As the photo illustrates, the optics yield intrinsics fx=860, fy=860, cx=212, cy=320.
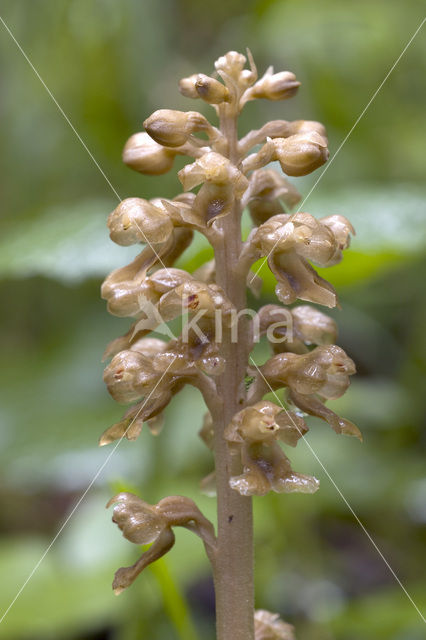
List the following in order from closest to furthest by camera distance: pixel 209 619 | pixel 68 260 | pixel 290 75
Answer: pixel 290 75 < pixel 68 260 < pixel 209 619

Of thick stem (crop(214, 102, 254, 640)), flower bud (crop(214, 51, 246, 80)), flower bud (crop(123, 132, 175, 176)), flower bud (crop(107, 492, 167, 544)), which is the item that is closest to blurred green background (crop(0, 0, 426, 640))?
flower bud (crop(107, 492, 167, 544))

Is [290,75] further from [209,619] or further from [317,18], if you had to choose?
[317,18]

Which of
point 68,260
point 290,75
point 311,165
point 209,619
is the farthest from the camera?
point 209,619

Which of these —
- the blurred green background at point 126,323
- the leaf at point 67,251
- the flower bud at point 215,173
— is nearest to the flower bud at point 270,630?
the blurred green background at point 126,323

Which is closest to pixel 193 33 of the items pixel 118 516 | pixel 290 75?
pixel 290 75

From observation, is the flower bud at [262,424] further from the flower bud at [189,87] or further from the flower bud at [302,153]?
the flower bud at [189,87]
